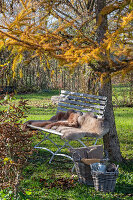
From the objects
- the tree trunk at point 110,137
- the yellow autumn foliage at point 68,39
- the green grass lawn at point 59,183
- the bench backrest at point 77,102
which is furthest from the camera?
the bench backrest at point 77,102

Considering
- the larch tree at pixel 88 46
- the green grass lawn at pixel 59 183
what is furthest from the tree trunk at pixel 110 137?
the green grass lawn at pixel 59 183

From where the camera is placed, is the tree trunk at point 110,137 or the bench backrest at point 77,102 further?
the bench backrest at point 77,102

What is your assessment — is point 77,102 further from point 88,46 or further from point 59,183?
point 59,183

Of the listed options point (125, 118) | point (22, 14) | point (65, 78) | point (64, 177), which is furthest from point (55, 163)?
point (65, 78)

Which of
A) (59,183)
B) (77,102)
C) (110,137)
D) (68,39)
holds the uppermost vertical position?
(68,39)

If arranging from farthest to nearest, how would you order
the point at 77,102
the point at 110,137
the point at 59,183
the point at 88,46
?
the point at 77,102 < the point at 110,137 < the point at 88,46 < the point at 59,183

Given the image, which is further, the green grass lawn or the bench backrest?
the bench backrest

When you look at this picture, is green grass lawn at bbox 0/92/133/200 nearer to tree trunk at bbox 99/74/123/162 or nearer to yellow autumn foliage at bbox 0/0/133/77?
tree trunk at bbox 99/74/123/162

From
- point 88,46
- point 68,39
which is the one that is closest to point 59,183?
point 88,46

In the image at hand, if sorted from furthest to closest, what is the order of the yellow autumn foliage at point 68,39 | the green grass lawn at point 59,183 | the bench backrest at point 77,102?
1. the bench backrest at point 77,102
2. the yellow autumn foliage at point 68,39
3. the green grass lawn at point 59,183

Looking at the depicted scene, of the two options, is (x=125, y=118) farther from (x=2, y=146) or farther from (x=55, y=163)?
(x=2, y=146)

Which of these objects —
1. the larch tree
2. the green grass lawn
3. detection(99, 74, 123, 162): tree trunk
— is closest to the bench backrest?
detection(99, 74, 123, 162): tree trunk

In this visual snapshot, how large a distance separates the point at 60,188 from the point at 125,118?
663 cm

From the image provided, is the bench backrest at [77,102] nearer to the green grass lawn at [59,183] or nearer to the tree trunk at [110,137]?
the tree trunk at [110,137]
